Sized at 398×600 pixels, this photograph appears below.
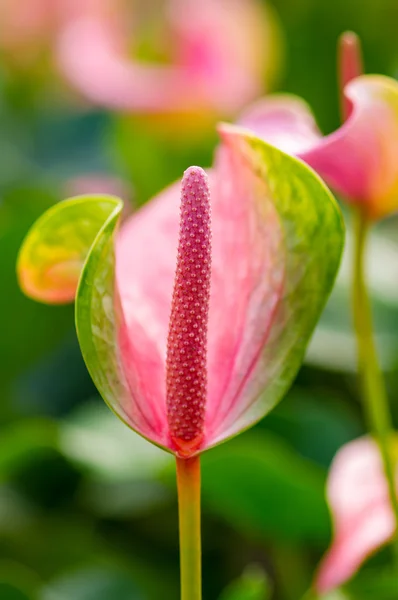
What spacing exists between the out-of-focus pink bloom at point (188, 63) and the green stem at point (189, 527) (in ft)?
1.88

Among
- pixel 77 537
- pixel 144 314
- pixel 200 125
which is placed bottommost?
pixel 77 537

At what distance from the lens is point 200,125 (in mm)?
929

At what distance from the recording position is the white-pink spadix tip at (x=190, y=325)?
293 mm

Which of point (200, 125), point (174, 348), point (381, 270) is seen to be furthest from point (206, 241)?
point (200, 125)

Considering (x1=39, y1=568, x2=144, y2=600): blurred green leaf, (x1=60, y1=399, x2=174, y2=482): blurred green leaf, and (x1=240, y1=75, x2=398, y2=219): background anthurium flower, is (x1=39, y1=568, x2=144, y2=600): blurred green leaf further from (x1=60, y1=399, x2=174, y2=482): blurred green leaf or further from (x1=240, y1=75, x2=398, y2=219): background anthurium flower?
(x1=240, y1=75, x2=398, y2=219): background anthurium flower

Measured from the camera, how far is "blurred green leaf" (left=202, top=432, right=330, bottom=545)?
0.50 m

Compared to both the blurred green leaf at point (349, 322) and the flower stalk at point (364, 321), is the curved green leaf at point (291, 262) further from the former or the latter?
the blurred green leaf at point (349, 322)

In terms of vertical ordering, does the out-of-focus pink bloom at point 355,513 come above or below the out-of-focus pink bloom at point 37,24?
below

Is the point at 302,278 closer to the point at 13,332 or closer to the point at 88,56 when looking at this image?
the point at 13,332

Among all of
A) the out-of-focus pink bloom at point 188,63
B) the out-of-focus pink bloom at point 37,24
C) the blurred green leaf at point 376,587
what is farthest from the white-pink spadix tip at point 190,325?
the out-of-focus pink bloom at point 37,24

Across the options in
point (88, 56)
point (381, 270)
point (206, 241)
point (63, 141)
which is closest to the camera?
point (206, 241)

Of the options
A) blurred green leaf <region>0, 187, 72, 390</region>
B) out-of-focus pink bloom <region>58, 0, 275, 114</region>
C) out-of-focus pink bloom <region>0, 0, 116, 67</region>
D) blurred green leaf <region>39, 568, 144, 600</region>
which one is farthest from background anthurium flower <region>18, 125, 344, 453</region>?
out-of-focus pink bloom <region>0, 0, 116, 67</region>

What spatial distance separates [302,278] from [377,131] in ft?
0.21

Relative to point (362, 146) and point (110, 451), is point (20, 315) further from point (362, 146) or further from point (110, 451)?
point (362, 146)
